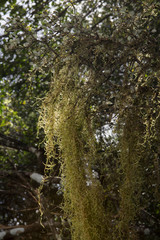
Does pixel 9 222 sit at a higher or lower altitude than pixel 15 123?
lower

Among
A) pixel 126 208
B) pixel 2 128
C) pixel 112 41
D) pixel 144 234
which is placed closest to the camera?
pixel 112 41

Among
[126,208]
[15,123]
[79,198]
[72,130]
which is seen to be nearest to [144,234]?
[126,208]

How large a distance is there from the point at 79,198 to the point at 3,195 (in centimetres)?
210

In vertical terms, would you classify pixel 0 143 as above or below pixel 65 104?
above

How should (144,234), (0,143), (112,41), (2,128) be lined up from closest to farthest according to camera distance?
(112,41), (144,234), (0,143), (2,128)

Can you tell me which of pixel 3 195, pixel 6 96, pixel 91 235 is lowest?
pixel 91 235

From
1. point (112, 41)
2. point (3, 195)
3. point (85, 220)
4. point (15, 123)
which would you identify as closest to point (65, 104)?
point (112, 41)

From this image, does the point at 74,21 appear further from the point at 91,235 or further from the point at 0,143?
the point at 0,143

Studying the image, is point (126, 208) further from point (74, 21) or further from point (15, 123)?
point (15, 123)

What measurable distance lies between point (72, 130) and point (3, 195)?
2.16 m

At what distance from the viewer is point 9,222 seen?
3467 millimetres

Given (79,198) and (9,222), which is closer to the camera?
(79,198)

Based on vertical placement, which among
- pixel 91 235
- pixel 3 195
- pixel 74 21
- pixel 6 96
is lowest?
pixel 91 235

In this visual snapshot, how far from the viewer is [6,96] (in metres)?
3.24
